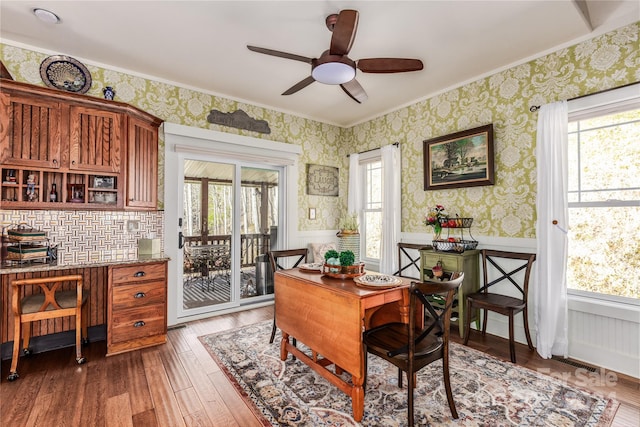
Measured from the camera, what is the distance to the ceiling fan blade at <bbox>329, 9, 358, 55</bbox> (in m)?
1.70

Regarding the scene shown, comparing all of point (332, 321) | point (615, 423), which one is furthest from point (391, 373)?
point (615, 423)

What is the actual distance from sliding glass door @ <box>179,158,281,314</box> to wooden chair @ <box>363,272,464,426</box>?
8.34 ft

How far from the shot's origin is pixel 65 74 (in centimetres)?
280

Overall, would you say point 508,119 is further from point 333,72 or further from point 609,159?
point 333,72

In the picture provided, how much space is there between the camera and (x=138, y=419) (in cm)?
179

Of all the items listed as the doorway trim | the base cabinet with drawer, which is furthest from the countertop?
the doorway trim

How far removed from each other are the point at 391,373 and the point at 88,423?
2.04 m

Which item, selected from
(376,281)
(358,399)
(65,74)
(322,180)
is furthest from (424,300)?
(65,74)

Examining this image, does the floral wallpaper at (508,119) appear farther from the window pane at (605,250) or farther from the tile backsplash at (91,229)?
the tile backsplash at (91,229)

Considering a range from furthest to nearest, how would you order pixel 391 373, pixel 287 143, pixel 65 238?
pixel 287 143, pixel 65 238, pixel 391 373

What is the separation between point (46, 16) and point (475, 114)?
4.03 meters

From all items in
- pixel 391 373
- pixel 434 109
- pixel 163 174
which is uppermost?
pixel 434 109

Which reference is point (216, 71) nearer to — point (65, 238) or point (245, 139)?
point (245, 139)

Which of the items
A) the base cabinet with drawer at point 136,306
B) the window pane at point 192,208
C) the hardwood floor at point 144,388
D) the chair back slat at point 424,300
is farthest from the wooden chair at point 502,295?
the window pane at point 192,208
